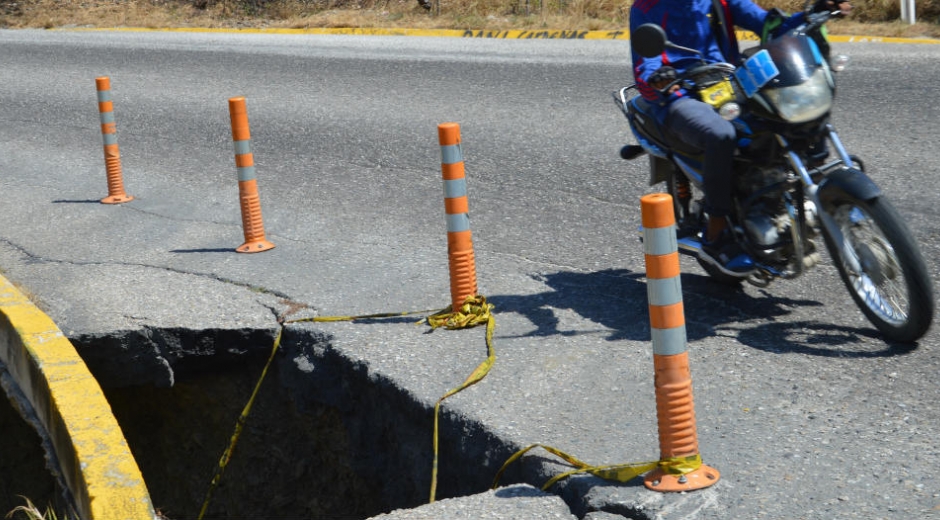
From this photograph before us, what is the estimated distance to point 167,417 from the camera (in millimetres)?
6387

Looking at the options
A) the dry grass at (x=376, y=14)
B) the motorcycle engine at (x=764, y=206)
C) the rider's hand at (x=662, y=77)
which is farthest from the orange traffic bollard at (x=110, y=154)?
the dry grass at (x=376, y=14)

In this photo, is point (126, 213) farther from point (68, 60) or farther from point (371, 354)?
point (68, 60)

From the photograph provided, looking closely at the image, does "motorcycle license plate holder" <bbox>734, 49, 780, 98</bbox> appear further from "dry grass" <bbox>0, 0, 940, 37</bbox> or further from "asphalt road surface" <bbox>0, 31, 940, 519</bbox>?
"dry grass" <bbox>0, 0, 940, 37</bbox>

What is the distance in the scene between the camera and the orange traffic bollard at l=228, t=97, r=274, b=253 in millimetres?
6812

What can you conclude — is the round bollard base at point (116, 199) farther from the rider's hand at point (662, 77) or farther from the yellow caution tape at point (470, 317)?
the rider's hand at point (662, 77)

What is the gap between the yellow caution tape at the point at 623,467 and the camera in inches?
142

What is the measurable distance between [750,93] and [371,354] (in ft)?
6.74

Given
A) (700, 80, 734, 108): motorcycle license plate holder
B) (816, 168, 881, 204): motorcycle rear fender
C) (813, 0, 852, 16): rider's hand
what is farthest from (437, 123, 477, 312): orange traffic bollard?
(813, 0, 852, 16): rider's hand

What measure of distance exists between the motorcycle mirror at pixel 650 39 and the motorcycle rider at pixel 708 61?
0.35 metres

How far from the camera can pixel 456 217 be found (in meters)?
5.29

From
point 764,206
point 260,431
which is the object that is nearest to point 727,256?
point 764,206

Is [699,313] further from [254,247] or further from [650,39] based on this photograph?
[254,247]

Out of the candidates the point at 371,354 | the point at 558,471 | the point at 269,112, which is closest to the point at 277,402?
the point at 371,354

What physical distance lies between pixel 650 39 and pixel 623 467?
1.94 m
